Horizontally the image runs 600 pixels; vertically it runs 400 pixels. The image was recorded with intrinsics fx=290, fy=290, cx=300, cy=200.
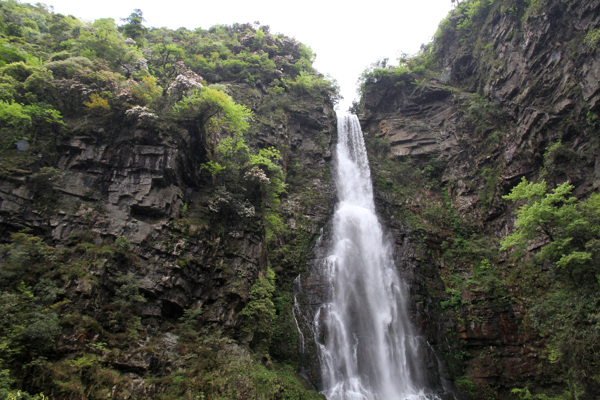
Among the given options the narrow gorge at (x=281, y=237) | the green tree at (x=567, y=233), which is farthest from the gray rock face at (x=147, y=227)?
the green tree at (x=567, y=233)

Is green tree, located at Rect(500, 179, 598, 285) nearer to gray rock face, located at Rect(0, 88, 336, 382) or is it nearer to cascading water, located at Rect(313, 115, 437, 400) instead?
cascading water, located at Rect(313, 115, 437, 400)

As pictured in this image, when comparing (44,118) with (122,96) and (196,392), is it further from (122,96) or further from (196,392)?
(196,392)

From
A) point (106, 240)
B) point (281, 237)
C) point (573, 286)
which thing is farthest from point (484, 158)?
point (106, 240)

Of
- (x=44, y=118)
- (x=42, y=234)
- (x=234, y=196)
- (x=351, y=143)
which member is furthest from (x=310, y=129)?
(x=42, y=234)

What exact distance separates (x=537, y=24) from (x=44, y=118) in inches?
1061

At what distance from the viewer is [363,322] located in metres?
14.8

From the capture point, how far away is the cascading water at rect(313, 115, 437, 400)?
1300 cm

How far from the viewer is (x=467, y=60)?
24531 mm

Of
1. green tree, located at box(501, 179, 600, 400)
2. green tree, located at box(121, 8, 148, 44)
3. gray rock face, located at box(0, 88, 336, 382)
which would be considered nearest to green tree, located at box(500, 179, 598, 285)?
green tree, located at box(501, 179, 600, 400)

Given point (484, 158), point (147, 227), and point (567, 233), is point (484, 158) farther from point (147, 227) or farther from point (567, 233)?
point (147, 227)

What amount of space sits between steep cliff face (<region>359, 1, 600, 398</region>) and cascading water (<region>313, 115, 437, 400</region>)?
1376mm

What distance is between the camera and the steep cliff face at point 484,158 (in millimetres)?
13805

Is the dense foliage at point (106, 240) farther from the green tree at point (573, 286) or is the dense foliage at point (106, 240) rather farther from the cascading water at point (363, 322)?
the green tree at point (573, 286)

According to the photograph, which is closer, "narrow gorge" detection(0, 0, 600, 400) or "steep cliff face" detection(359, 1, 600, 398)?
"narrow gorge" detection(0, 0, 600, 400)
